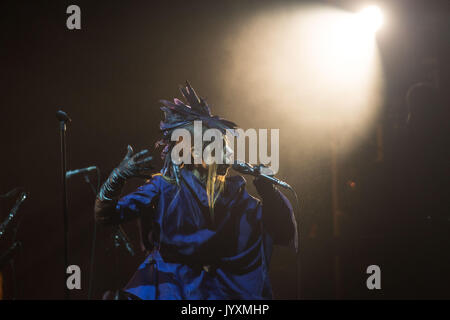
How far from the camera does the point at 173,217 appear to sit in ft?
7.72

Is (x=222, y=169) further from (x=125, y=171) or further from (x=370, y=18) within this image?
(x=370, y=18)

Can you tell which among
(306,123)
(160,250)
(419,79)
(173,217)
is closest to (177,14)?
(306,123)

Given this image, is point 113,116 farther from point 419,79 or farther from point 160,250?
point 419,79

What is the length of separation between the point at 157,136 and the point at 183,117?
1.88ft

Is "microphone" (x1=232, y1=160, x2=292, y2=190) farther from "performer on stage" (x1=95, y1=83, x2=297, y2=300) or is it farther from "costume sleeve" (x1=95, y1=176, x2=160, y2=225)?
"costume sleeve" (x1=95, y1=176, x2=160, y2=225)

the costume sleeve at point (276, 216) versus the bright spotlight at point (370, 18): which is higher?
the bright spotlight at point (370, 18)

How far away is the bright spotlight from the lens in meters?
3.27

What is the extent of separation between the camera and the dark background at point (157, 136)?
2.76 meters

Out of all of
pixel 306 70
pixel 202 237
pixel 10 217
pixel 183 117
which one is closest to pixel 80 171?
pixel 10 217

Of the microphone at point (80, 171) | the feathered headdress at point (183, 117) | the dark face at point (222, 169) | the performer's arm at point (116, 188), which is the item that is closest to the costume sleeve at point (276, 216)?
the dark face at point (222, 169)

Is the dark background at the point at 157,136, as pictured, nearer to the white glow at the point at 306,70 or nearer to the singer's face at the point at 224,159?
the white glow at the point at 306,70

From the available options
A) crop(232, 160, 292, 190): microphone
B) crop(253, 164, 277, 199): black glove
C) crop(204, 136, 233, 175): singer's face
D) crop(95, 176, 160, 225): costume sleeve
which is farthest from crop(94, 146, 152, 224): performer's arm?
crop(253, 164, 277, 199): black glove

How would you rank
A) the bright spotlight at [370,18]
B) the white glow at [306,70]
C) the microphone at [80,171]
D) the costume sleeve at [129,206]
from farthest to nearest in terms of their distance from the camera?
1. the bright spotlight at [370,18]
2. the white glow at [306,70]
3. the microphone at [80,171]
4. the costume sleeve at [129,206]

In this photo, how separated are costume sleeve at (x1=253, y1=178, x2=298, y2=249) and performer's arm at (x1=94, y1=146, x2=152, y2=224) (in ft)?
2.48
